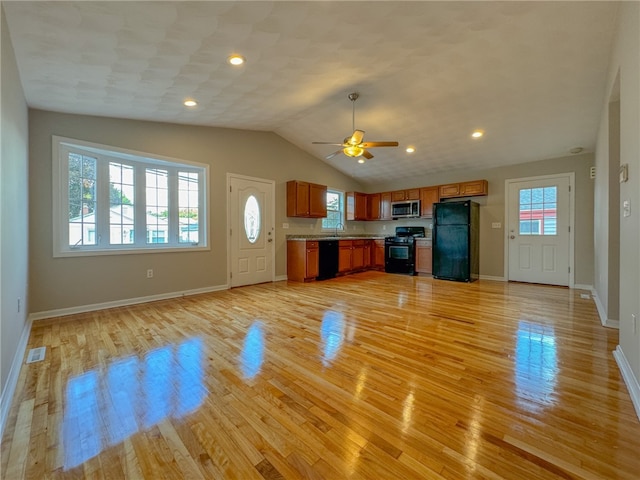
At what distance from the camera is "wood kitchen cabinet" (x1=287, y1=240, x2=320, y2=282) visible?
5.57 m

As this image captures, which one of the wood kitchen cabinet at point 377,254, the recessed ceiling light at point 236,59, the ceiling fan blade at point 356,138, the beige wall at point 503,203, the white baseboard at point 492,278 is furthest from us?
the wood kitchen cabinet at point 377,254

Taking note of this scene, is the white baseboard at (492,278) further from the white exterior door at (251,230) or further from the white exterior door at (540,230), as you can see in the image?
the white exterior door at (251,230)

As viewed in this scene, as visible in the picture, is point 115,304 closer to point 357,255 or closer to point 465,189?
point 357,255

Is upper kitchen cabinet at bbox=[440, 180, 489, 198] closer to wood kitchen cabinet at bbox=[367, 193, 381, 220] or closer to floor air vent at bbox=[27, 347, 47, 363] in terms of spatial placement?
wood kitchen cabinet at bbox=[367, 193, 381, 220]

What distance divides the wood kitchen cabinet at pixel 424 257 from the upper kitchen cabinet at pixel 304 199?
2386 millimetres

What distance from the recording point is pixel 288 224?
594 cm

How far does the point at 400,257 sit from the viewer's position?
6590 millimetres

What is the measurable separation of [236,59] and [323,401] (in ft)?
9.88

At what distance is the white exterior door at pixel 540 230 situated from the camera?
508 centimetres

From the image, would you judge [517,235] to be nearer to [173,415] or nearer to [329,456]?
[329,456]

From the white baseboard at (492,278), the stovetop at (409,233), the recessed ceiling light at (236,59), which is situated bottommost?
the white baseboard at (492,278)

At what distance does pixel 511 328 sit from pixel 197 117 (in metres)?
4.79

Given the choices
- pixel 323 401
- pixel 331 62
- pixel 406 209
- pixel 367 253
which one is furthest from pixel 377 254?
pixel 323 401

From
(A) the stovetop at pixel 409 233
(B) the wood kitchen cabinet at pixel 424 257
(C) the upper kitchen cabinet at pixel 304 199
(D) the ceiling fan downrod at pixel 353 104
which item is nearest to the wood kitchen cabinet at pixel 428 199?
(A) the stovetop at pixel 409 233
